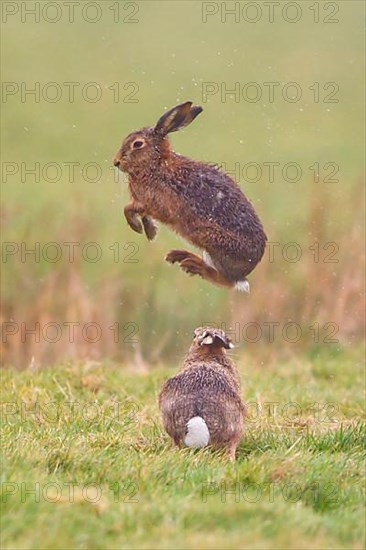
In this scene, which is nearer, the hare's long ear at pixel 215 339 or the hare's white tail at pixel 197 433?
the hare's white tail at pixel 197 433

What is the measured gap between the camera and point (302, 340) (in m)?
13.9

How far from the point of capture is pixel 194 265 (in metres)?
8.20

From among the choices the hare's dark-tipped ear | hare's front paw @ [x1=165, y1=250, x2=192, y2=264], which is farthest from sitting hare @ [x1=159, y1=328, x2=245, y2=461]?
the hare's dark-tipped ear

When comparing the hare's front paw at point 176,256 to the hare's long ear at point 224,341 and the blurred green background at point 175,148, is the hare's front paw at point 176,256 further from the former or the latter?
the hare's long ear at point 224,341

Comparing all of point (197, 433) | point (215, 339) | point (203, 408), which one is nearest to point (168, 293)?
point (215, 339)

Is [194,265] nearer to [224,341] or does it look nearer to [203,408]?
[224,341]

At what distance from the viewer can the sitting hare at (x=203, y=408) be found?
791 cm

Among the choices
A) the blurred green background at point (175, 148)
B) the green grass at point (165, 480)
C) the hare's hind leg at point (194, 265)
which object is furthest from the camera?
the blurred green background at point (175, 148)

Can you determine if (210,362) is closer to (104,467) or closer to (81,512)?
(104,467)

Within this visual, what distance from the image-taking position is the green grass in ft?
20.4

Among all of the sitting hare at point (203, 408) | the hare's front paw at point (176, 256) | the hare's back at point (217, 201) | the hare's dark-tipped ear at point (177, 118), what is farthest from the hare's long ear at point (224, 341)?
the hare's dark-tipped ear at point (177, 118)

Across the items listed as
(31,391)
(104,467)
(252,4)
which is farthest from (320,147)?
(104,467)

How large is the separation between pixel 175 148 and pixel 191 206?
10181 mm

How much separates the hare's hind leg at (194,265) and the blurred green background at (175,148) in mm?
612
